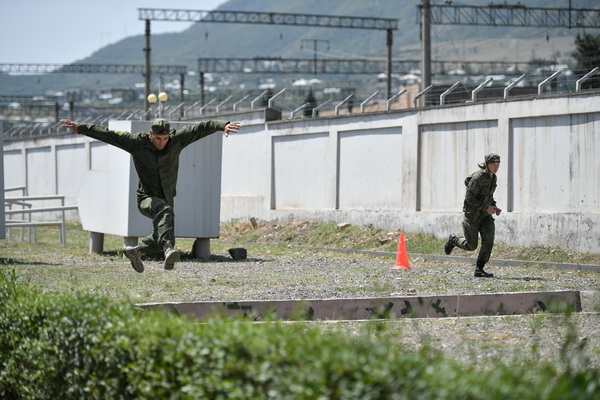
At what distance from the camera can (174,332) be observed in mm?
5770

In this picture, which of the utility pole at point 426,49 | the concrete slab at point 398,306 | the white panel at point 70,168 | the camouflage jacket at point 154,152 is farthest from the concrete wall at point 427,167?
the white panel at point 70,168

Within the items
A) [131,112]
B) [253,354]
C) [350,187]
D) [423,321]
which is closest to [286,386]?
[253,354]

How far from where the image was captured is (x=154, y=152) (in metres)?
13.7

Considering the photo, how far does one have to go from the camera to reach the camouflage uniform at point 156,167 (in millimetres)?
13680

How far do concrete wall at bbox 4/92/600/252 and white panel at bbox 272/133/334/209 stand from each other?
0.10ft

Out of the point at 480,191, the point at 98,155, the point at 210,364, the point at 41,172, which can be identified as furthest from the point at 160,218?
the point at 41,172

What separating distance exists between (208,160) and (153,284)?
6.84 meters

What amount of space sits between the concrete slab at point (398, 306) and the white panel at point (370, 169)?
14.4 metres

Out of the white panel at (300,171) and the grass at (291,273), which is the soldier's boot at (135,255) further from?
the white panel at (300,171)

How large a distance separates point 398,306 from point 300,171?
19.9 meters

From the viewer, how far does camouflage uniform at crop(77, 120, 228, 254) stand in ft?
44.9

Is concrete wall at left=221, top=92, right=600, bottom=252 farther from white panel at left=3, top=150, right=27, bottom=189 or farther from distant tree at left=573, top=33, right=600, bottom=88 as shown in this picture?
distant tree at left=573, top=33, right=600, bottom=88

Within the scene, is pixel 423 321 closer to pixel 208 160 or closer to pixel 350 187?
pixel 208 160

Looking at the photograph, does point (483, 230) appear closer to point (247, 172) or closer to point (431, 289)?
point (431, 289)
